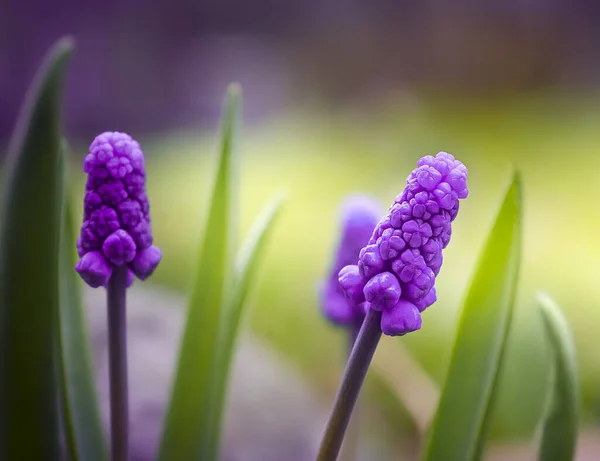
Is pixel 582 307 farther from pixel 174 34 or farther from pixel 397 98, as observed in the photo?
pixel 174 34

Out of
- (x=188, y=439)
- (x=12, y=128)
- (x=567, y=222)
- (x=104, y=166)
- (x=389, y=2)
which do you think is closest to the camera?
(x=104, y=166)

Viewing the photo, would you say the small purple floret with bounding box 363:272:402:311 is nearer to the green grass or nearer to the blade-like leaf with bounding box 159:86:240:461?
the blade-like leaf with bounding box 159:86:240:461

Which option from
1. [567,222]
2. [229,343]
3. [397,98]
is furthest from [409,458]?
[397,98]

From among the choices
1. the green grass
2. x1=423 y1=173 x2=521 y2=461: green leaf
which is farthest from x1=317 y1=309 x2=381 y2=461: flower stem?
the green grass

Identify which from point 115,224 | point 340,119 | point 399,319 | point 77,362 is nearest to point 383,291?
point 399,319

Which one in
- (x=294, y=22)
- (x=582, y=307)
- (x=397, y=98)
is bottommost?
(x=582, y=307)

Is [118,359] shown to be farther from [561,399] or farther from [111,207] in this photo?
[561,399]

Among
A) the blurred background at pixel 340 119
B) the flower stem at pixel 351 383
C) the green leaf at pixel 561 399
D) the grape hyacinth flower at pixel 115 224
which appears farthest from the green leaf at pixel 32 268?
the blurred background at pixel 340 119
